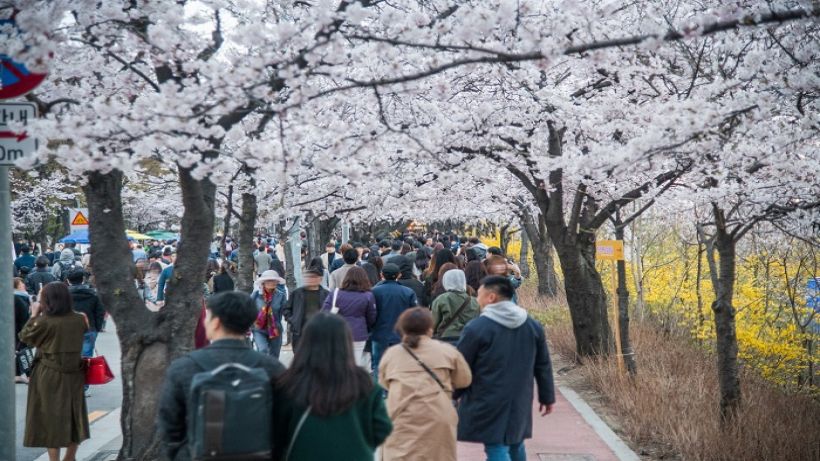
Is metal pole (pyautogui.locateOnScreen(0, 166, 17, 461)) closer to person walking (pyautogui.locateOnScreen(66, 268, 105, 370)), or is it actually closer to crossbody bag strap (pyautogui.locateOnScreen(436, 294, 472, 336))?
crossbody bag strap (pyautogui.locateOnScreen(436, 294, 472, 336))

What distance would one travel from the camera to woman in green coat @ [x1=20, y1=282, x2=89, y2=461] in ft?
23.9

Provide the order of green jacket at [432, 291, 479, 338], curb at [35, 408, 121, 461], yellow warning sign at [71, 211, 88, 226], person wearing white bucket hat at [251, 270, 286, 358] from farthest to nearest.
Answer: yellow warning sign at [71, 211, 88, 226] → person wearing white bucket hat at [251, 270, 286, 358] → green jacket at [432, 291, 479, 338] → curb at [35, 408, 121, 461]

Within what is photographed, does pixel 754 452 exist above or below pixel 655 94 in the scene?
below

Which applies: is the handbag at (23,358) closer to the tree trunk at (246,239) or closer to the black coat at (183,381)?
the tree trunk at (246,239)

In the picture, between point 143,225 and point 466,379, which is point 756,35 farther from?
point 143,225

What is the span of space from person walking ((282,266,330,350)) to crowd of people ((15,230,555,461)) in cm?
1

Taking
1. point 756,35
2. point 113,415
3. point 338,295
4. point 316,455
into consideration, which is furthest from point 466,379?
point 113,415

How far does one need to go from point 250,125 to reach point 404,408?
424 cm

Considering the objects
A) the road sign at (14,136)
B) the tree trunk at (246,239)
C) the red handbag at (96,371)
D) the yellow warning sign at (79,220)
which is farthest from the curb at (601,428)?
the yellow warning sign at (79,220)

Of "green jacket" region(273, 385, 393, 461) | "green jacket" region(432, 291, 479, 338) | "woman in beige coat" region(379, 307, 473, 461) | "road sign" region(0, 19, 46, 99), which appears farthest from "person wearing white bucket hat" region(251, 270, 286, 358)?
"green jacket" region(273, 385, 393, 461)

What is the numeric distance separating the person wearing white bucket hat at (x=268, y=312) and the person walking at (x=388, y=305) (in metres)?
1.59

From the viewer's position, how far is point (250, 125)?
876cm

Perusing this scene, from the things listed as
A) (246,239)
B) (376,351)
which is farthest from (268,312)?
(246,239)

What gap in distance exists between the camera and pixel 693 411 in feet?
28.3
